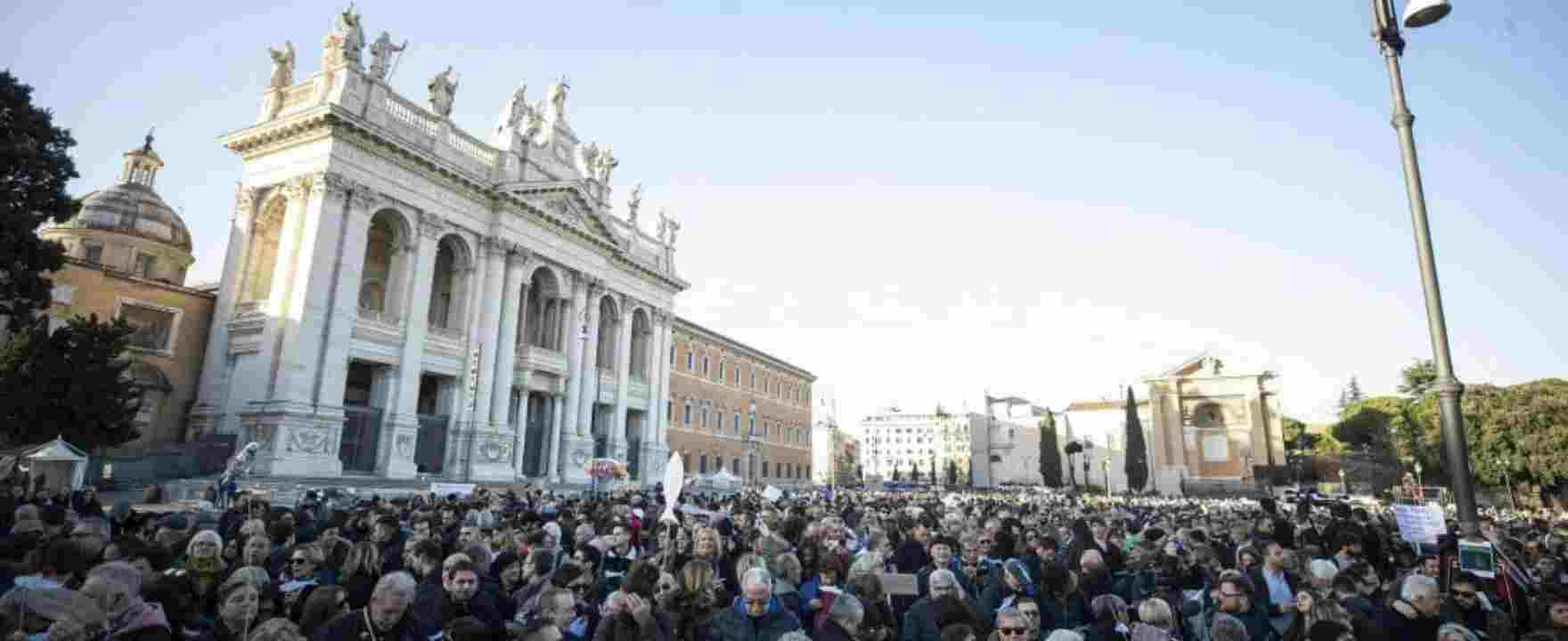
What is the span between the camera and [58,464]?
17.9m

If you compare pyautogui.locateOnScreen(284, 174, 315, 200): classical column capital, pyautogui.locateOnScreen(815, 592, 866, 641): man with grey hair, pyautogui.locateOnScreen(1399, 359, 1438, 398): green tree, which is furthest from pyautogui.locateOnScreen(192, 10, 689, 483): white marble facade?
pyautogui.locateOnScreen(1399, 359, 1438, 398): green tree

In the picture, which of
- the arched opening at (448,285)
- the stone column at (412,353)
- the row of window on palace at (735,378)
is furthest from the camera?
the row of window on palace at (735,378)

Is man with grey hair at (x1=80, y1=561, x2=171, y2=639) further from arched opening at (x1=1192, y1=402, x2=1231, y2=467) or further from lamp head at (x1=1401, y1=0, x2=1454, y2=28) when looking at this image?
arched opening at (x1=1192, y1=402, x2=1231, y2=467)

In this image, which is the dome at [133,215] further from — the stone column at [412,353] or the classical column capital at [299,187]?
the stone column at [412,353]

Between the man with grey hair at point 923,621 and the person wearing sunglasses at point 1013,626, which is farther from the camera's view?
the man with grey hair at point 923,621

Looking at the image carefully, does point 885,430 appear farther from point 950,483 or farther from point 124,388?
point 124,388

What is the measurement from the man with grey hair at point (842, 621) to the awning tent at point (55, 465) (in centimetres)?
2003

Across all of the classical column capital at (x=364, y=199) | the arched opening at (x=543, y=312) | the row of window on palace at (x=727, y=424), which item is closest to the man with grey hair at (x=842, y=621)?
the classical column capital at (x=364, y=199)

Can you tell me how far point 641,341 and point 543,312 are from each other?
839 cm

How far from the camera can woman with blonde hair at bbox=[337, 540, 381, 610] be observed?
17.9 feet

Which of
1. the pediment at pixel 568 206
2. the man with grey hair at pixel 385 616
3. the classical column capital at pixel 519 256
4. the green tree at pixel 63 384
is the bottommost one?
the man with grey hair at pixel 385 616

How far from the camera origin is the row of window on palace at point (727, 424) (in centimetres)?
5109

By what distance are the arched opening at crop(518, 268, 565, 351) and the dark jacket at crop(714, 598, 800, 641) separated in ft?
108

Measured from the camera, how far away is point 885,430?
150 m
